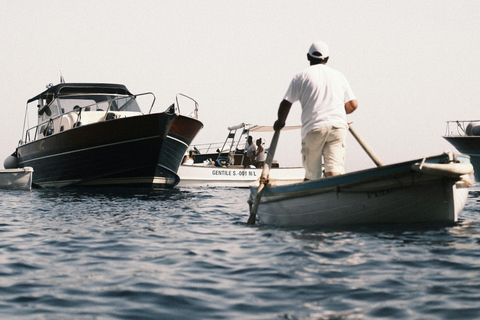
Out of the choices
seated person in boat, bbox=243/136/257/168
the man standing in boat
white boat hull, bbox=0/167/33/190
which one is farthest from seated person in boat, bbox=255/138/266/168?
the man standing in boat

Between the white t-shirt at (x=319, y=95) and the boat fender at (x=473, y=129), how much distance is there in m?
19.1

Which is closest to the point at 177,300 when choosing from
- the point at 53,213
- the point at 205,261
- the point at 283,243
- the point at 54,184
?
the point at 205,261

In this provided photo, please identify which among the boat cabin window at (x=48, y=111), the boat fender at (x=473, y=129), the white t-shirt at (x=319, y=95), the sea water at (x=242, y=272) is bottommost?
the sea water at (x=242, y=272)

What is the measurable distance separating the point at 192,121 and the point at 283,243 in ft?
37.1

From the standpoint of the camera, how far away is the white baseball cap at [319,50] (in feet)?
21.3

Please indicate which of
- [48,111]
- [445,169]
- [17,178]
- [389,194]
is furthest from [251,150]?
[445,169]

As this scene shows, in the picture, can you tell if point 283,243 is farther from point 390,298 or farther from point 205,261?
point 390,298

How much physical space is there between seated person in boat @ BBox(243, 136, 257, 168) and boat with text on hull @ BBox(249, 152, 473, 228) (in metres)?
15.0

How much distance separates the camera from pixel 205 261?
190 inches

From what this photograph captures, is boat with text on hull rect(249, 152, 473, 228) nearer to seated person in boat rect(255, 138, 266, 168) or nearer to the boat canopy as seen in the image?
the boat canopy

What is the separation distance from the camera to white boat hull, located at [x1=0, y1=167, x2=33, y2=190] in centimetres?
1777

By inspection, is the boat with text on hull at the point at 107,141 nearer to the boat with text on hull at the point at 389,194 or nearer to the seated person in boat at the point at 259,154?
the seated person in boat at the point at 259,154

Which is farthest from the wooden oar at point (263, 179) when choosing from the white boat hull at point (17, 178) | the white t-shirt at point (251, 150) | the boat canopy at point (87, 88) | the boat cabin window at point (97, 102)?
the white t-shirt at point (251, 150)

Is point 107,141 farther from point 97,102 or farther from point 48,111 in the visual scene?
point 48,111
